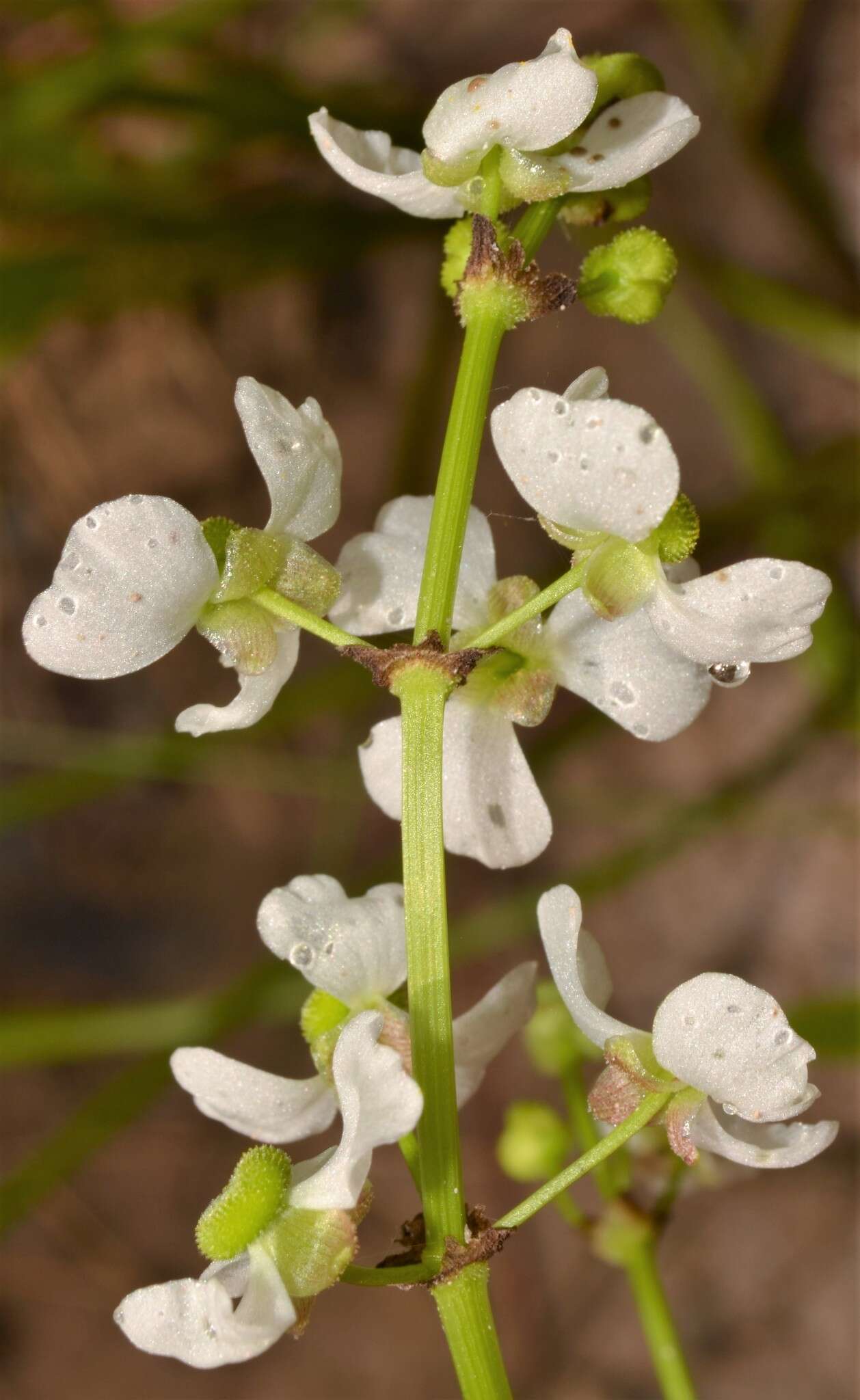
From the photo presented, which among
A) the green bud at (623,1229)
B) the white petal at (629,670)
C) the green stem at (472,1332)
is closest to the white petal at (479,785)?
the white petal at (629,670)

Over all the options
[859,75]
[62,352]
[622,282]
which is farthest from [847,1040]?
[62,352]

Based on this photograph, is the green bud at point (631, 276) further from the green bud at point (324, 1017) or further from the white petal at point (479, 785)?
the green bud at point (324, 1017)

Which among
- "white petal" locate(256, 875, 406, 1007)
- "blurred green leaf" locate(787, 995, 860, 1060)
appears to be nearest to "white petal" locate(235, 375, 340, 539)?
"white petal" locate(256, 875, 406, 1007)

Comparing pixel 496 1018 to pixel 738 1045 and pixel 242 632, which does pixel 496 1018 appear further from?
pixel 242 632

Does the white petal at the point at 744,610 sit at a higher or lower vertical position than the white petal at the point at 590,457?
lower

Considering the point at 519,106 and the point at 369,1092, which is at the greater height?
the point at 519,106

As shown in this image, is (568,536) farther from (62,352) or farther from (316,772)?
(62,352)

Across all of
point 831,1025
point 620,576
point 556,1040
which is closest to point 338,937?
point 620,576
